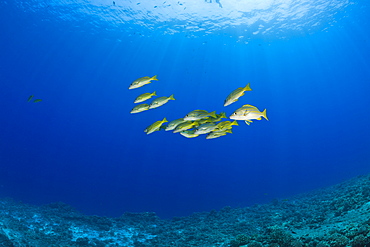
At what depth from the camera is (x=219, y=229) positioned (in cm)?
920

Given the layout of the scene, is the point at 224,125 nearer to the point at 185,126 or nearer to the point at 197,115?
the point at 197,115

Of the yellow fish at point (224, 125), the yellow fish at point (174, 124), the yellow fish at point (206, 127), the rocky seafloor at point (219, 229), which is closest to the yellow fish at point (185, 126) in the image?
the yellow fish at point (174, 124)

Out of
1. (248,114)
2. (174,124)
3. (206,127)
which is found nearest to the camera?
(248,114)

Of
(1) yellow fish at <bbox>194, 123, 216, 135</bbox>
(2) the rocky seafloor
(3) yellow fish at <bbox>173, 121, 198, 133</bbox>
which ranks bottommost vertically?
(2) the rocky seafloor

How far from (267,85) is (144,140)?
6725cm

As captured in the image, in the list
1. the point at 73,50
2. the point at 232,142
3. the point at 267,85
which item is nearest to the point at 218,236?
the point at 73,50

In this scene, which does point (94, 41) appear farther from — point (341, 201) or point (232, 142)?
point (232, 142)

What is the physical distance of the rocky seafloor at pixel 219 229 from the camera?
16.5 ft

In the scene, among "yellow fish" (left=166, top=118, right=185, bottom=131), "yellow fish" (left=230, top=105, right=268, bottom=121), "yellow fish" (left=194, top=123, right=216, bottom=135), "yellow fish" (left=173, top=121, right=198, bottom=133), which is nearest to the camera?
"yellow fish" (left=230, top=105, right=268, bottom=121)

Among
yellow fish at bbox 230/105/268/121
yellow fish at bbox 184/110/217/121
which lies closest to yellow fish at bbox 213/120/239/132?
yellow fish at bbox 184/110/217/121

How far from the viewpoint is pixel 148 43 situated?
43031mm

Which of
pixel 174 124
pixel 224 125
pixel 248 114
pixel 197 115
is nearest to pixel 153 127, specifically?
pixel 174 124

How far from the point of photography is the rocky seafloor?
504 centimetres

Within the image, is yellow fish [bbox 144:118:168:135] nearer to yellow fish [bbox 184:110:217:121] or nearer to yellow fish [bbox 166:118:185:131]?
yellow fish [bbox 166:118:185:131]
